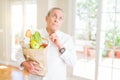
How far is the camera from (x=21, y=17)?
5887mm

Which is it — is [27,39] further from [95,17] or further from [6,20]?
[6,20]

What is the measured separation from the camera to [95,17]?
4039mm

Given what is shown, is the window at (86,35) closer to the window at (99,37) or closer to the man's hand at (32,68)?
the window at (99,37)

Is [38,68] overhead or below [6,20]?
below

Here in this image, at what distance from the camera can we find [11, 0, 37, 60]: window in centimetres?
561

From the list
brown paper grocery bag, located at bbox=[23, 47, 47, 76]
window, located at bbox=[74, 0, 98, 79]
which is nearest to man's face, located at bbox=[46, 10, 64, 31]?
brown paper grocery bag, located at bbox=[23, 47, 47, 76]

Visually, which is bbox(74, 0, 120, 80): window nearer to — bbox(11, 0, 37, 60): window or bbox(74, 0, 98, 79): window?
bbox(74, 0, 98, 79): window

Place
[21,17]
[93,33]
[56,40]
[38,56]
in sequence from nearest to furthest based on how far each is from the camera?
1. [38,56]
2. [56,40]
3. [93,33]
4. [21,17]

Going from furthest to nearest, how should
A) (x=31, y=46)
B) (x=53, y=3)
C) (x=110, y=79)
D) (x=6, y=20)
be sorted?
(x=6, y=20)
(x=53, y=3)
(x=110, y=79)
(x=31, y=46)

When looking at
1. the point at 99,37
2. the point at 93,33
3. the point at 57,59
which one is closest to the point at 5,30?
the point at 93,33

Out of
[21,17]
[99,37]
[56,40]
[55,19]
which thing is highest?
[21,17]

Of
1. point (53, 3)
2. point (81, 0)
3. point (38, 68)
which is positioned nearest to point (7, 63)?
point (53, 3)

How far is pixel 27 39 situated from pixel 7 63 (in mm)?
5493

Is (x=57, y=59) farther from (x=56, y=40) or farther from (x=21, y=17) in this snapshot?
(x=21, y=17)
